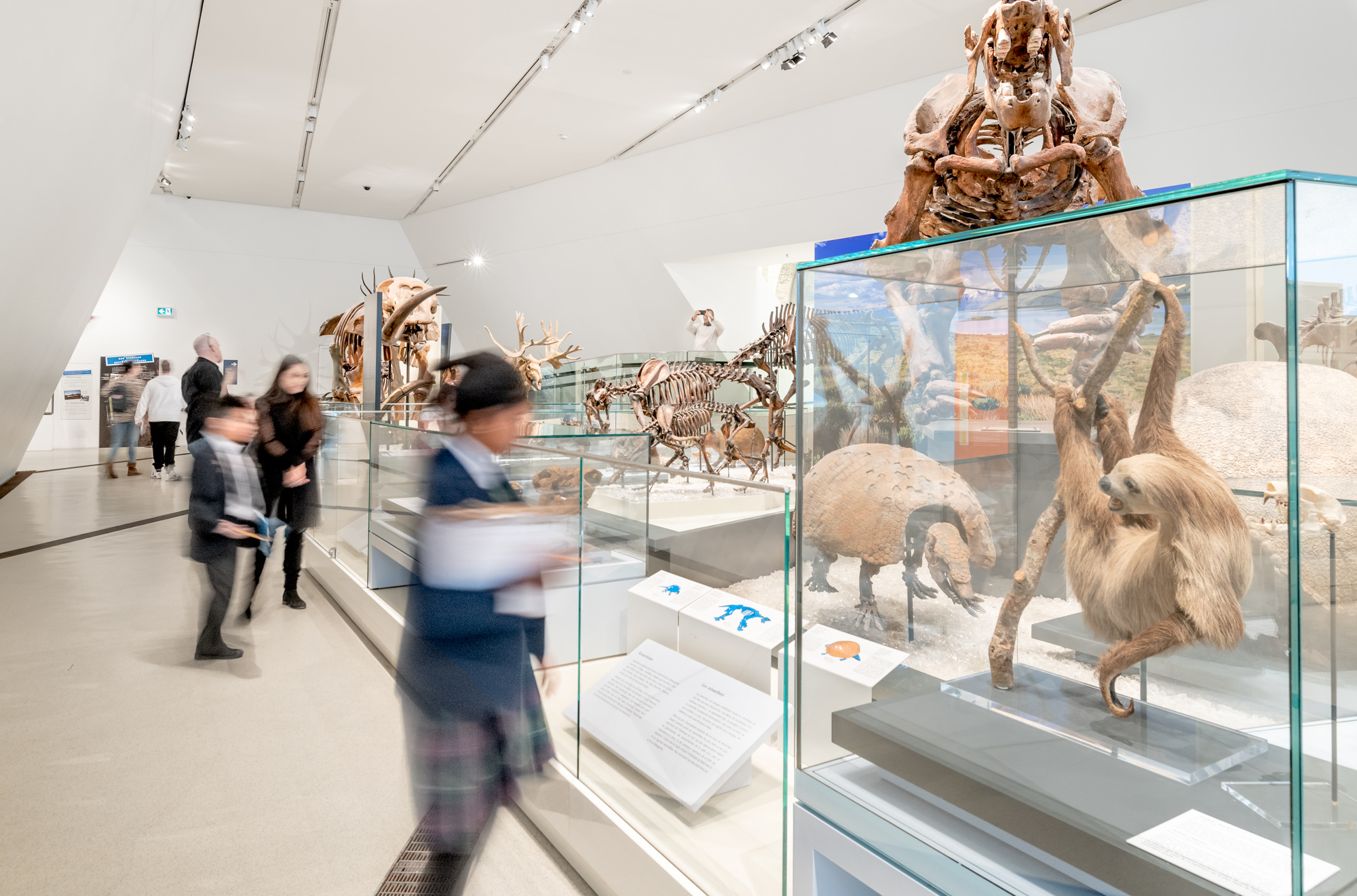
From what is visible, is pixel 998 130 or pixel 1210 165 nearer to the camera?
pixel 998 130

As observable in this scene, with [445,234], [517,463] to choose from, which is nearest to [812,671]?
[517,463]

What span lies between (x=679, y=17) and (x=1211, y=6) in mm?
4797

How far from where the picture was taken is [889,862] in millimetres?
1296

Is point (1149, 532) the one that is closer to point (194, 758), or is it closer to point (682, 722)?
point (682, 722)

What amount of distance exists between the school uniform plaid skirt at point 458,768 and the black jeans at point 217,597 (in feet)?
7.94

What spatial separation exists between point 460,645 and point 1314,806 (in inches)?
59.6

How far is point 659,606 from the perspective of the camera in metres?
2.02

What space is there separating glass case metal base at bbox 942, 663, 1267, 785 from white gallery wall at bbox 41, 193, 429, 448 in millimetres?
17951

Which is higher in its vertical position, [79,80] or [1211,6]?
[1211,6]

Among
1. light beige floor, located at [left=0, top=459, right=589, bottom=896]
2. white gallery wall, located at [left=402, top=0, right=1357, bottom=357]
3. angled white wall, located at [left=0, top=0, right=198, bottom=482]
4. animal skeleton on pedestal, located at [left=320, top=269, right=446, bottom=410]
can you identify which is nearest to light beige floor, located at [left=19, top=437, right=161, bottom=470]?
Answer: animal skeleton on pedestal, located at [left=320, top=269, right=446, bottom=410]

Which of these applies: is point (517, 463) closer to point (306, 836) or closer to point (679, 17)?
point (306, 836)

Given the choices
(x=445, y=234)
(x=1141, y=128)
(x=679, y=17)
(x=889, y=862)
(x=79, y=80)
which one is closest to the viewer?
(x=889, y=862)

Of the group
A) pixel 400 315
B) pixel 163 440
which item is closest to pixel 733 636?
pixel 400 315

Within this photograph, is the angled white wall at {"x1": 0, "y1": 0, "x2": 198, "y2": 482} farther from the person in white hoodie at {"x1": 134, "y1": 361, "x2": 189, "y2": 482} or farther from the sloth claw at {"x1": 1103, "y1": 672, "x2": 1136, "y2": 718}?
the sloth claw at {"x1": 1103, "y1": 672, "x2": 1136, "y2": 718}
